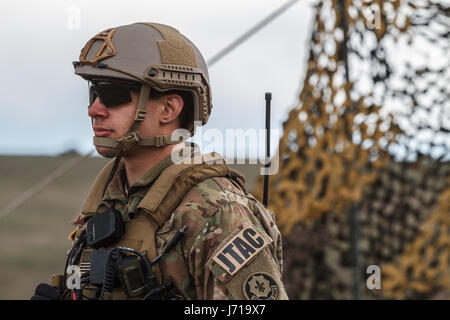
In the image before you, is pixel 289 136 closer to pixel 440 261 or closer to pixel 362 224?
pixel 362 224

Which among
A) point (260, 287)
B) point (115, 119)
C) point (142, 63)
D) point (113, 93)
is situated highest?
point (142, 63)

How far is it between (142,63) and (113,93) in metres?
0.17

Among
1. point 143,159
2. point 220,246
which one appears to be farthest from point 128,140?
point 220,246

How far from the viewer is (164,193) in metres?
2.94

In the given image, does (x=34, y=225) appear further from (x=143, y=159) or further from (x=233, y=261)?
(x=233, y=261)

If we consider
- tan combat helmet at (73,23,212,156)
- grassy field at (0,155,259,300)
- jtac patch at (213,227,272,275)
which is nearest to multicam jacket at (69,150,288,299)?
jtac patch at (213,227,272,275)

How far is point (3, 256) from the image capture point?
1572 centimetres

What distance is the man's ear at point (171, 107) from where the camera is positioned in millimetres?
3156

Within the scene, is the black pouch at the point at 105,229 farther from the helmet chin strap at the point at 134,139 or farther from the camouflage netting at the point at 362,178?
the camouflage netting at the point at 362,178

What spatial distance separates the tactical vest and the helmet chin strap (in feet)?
0.52

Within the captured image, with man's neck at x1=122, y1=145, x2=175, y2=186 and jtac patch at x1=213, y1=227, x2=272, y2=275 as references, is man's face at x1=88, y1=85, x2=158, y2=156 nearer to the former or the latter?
man's neck at x1=122, y1=145, x2=175, y2=186

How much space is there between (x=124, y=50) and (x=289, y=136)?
377 cm
